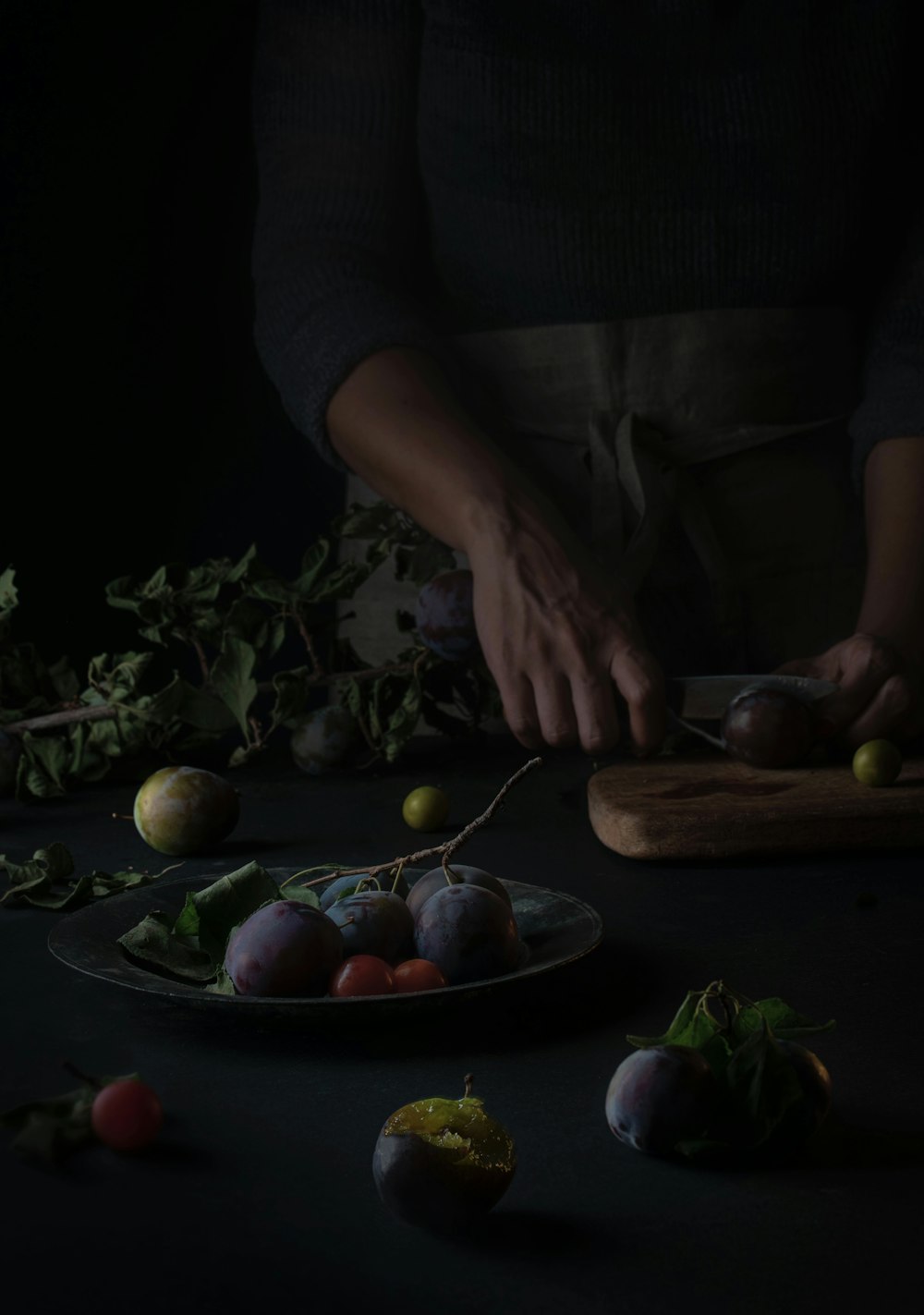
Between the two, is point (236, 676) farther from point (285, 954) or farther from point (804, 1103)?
point (804, 1103)

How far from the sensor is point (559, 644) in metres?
1.25

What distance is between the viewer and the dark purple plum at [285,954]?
603 millimetres

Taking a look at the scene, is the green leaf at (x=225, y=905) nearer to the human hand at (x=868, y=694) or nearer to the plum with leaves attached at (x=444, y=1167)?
the plum with leaves attached at (x=444, y=1167)

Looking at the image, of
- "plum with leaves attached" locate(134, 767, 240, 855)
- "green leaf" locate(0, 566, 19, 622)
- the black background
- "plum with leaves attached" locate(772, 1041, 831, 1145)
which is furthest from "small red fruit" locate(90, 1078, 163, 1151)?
the black background

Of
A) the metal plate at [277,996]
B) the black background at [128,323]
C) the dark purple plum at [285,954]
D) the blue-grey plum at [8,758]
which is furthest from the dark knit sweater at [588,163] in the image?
the dark purple plum at [285,954]

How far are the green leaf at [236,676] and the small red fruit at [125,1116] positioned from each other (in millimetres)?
855

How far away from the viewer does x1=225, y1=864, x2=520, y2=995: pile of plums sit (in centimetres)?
61

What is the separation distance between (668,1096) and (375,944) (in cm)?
20

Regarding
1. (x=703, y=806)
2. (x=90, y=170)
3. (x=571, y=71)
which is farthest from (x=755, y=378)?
(x=90, y=170)

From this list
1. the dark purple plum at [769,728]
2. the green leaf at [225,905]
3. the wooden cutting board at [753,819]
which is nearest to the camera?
the green leaf at [225,905]

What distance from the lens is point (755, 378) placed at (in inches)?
63.7

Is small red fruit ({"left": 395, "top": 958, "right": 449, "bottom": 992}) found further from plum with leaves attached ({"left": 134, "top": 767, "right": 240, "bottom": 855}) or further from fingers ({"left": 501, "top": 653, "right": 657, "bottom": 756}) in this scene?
fingers ({"left": 501, "top": 653, "right": 657, "bottom": 756})

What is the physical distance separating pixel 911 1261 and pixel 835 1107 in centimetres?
12

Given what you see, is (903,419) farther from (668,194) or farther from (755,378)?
(668,194)
